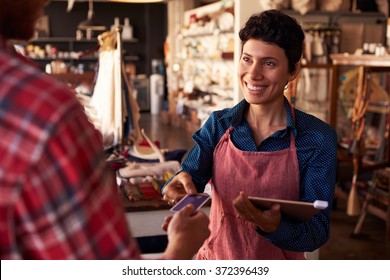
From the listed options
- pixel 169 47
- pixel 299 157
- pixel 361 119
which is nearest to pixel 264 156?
pixel 299 157

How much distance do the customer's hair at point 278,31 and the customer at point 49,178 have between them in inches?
40.5

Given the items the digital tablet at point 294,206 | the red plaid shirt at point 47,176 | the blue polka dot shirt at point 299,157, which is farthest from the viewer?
the blue polka dot shirt at point 299,157

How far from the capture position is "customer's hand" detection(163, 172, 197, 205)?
163 cm

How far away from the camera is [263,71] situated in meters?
1.64

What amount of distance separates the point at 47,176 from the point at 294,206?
33.7 inches

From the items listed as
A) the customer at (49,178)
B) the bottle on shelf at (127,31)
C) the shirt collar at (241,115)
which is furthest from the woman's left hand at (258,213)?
the bottle on shelf at (127,31)

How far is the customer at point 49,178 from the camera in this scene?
2.06ft

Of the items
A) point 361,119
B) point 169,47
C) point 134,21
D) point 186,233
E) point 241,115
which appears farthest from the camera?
point 134,21

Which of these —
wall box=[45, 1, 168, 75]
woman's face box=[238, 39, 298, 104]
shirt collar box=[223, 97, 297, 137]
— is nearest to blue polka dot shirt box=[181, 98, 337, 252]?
shirt collar box=[223, 97, 297, 137]

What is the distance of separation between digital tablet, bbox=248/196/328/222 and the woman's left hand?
0.05ft

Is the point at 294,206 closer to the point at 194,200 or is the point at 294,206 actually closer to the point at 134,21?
the point at 194,200

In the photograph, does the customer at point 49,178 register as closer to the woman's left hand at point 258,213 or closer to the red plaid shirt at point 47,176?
the red plaid shirt at point 47,176

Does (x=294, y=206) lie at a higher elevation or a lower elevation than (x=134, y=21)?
lower
